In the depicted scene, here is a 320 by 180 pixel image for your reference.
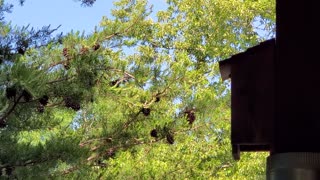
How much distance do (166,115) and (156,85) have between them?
0.74ft

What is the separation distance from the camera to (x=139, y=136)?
8.98 ft

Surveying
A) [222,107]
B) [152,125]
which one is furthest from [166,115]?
[222,107]

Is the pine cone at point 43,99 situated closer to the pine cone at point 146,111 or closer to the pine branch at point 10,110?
the pine branch at point 10,110

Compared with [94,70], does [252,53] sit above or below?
below

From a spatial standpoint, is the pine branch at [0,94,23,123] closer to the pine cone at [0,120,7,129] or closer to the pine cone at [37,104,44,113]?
the pine cone at [0,120,7,129]

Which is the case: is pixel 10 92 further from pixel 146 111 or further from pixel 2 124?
pixel 146 111

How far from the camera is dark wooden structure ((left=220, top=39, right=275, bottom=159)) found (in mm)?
913

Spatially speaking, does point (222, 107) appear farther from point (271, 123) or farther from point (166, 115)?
point (271, 123)

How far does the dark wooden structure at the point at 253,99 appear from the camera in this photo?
0.91 metres

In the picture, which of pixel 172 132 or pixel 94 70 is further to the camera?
pixel 172 132

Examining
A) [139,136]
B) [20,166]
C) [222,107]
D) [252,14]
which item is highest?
[252,14]

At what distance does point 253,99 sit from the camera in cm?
94

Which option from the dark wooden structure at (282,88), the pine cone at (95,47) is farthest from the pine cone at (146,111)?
the dark wooden structure at (282,88)

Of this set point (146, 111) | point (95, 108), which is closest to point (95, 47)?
point (146, 111)
